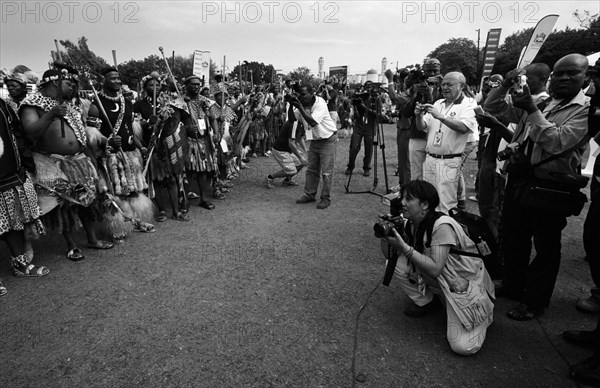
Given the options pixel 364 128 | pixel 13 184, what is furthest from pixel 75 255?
pixel 364 128

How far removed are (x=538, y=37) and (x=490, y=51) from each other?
3.25m

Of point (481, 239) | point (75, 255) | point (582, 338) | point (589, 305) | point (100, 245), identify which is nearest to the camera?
point (582, 338)

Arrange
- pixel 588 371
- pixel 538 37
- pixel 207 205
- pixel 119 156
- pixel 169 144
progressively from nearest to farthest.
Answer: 1. pixel 588 371
2. pixel 538 37
3. pixel 119 156
4. pixel 169 144
5. pixel 207 205

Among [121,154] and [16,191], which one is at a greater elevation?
[121,154]

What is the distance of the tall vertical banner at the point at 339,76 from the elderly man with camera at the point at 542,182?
10.9 m

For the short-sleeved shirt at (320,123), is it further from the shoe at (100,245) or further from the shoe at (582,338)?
the shoe at (582,338)

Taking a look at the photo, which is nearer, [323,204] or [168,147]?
[168,147]

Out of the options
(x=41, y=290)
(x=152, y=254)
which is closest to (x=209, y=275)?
(x=152, y=254)

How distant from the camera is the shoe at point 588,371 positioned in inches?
84.2

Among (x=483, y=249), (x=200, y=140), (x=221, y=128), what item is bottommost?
(x=483, y=249)

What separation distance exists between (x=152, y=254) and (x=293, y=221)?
2.02m

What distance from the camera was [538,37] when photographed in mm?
3070

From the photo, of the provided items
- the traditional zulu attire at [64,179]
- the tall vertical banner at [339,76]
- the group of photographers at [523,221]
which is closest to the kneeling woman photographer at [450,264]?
the group of photographers at [523,221]

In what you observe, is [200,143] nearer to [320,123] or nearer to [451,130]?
[320,123]
